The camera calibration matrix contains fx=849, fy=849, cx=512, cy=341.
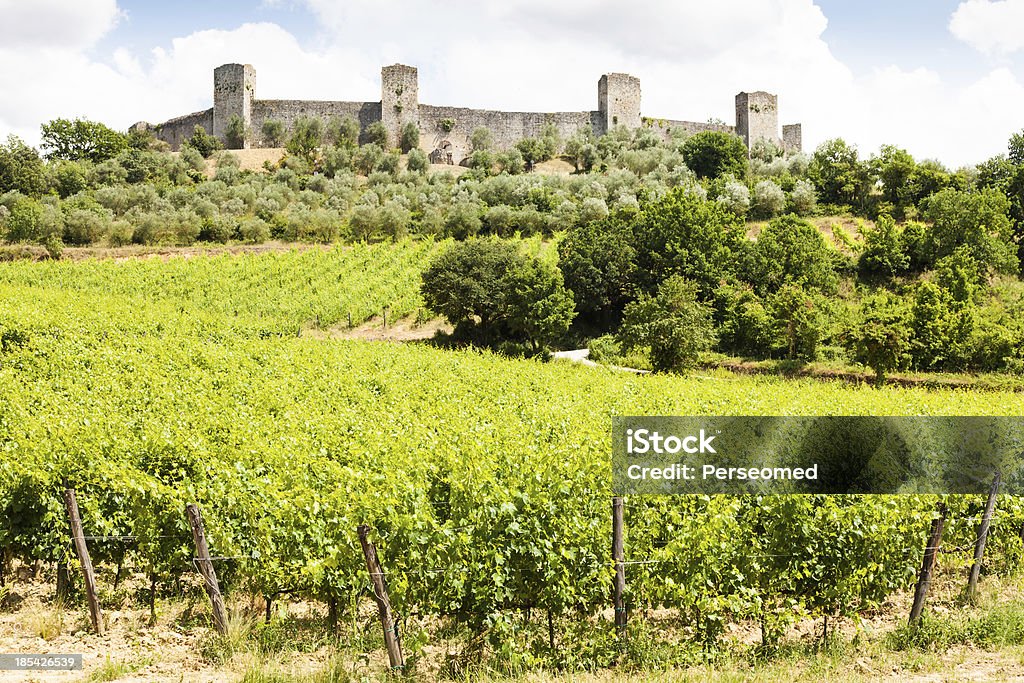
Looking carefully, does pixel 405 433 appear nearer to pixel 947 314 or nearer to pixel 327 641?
pixel 327 641

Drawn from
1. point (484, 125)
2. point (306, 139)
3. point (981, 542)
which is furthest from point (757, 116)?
point (981, 542)

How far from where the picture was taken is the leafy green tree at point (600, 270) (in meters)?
31.3

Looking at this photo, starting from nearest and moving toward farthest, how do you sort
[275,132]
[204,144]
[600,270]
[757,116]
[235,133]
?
1. [600,270]
2. [204,144]
3. [235,133]
4. [275,132]
5. [757,116]

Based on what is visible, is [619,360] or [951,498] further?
[619,360]

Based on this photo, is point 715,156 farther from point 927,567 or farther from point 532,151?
point 927,567

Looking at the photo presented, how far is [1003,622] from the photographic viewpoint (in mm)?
7477

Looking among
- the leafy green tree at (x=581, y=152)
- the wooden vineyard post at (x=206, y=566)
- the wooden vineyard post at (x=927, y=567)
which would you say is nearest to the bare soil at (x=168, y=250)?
the leafy green tree at (x=581, y=152)

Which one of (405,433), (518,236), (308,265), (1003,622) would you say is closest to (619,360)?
(518,236)

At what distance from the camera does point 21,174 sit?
49438mm

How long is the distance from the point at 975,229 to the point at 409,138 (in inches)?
1603

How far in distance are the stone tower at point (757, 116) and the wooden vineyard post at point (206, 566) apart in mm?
66196

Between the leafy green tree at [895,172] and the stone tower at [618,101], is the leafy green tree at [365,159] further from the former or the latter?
the leafy green tree at [895,172]

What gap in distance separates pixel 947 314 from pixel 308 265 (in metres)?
24.5

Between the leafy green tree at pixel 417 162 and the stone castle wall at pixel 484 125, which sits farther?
the stone castle wall at pixel 484 125
